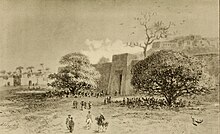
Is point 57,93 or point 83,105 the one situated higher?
point 57,93

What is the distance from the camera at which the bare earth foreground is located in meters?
3.88

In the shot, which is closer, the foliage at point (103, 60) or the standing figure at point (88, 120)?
the standing figure at point (88, 120)

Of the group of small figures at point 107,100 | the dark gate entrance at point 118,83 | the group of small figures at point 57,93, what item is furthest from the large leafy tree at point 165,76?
the group of small figures at point 57,93

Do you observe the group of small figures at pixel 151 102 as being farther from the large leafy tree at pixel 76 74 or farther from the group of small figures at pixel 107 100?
the large leafy tree at pixel 76 74

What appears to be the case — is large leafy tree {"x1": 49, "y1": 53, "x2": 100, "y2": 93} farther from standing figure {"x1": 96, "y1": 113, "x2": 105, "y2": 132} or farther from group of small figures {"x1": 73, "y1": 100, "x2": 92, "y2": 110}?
standing figure {"x1": 96, "y1": 113, "x2": 105, "y2": 132}

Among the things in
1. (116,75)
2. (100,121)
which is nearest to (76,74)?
(116,75)

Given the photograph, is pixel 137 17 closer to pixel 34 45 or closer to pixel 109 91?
pixel 109 91

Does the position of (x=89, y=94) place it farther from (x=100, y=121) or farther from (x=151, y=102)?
(x=151, y=102)

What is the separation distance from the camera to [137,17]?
420 centimetres

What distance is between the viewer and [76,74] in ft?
13.4

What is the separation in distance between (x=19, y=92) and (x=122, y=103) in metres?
1.07

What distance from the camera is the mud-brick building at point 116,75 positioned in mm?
4109

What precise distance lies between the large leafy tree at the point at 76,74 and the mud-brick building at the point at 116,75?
77mm

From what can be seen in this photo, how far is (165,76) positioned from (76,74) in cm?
96
